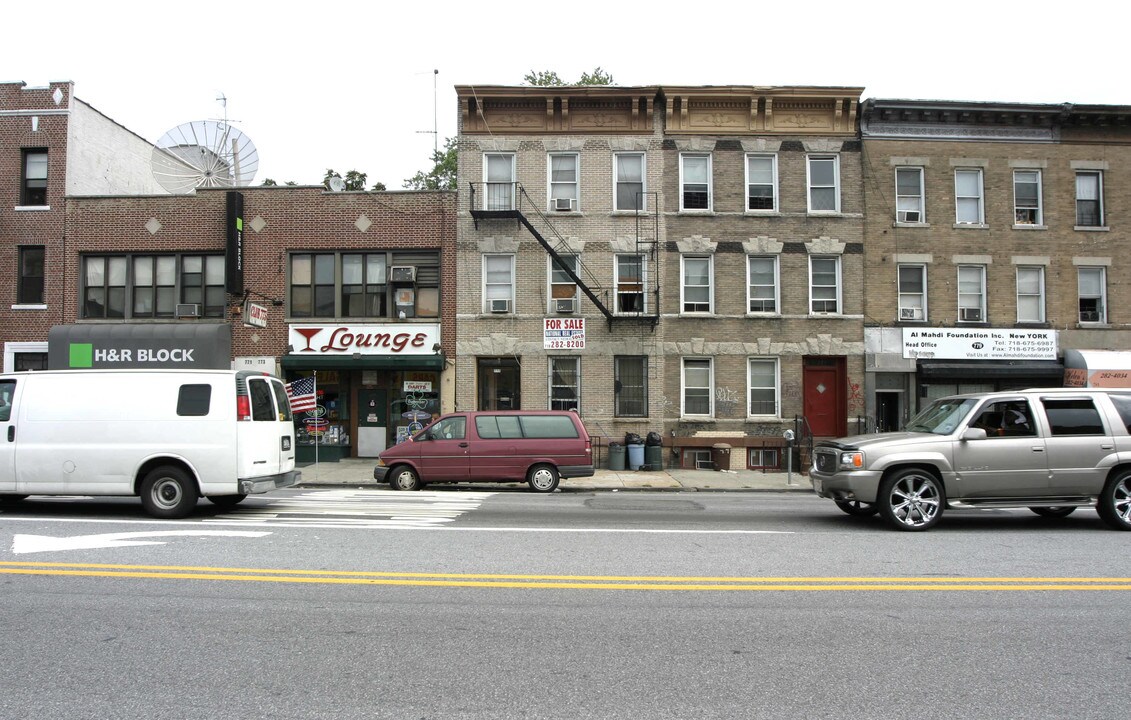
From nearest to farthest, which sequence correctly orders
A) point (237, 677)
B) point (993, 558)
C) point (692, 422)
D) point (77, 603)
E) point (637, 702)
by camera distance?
point (637, 702), point (237, 677), point (77, 603), point (993, 558), point (692, 422)

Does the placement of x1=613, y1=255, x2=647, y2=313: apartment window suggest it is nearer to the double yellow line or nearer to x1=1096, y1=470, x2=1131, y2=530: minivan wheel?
x1=1096, y1=470, x2=1131, y2=530: minivan wheel

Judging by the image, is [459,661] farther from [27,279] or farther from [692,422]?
[27,279]

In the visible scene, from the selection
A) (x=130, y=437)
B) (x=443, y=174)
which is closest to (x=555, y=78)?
(x=443, y=174)

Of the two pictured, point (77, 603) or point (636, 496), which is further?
point (636, 496)

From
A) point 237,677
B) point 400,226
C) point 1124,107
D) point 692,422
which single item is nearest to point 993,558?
point 237,677

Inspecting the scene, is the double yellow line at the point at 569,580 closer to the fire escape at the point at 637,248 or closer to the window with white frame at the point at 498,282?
the fire escape at the point at 637,248

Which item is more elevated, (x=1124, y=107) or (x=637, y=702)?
(x=1124, y=107)

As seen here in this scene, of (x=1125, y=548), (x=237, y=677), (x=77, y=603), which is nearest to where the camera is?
(x=237, y=677)

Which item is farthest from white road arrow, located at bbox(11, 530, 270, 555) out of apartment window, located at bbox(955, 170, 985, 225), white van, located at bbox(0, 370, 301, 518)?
apartment window, located at bbox(955, 170, 985, 225)

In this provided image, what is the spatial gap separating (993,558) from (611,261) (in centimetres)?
1557

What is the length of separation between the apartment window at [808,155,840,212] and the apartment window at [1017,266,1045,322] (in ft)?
18.9

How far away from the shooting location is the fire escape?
22656mm

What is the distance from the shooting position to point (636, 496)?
16141mm

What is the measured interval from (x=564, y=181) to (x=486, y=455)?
995cm
